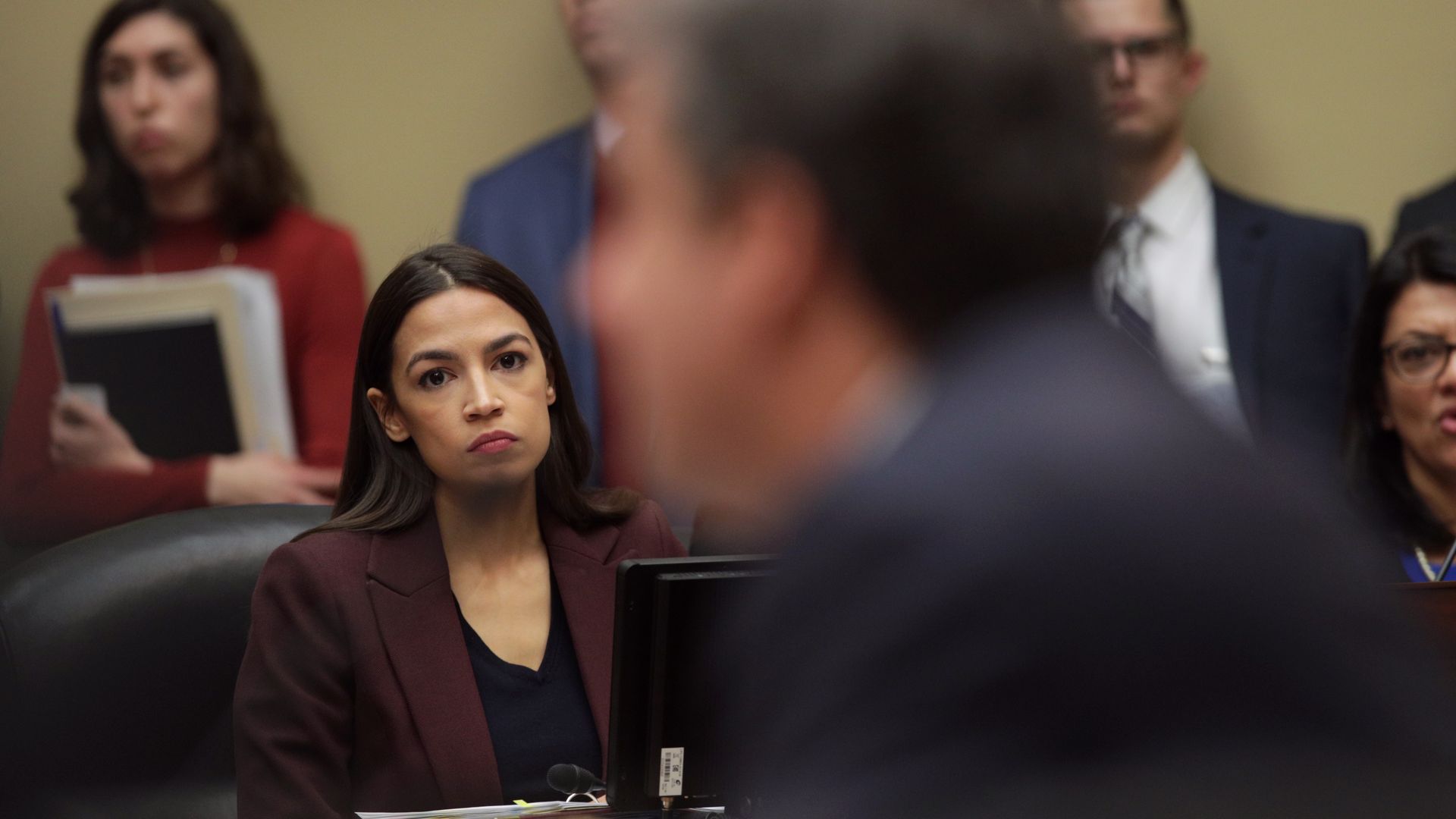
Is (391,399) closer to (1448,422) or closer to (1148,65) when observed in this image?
(1448,422)

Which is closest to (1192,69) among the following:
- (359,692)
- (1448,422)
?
(1448,422)

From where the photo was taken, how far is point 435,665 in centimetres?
208

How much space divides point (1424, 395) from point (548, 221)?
6.03 feet

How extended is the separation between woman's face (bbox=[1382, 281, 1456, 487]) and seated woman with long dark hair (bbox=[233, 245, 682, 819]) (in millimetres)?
1428

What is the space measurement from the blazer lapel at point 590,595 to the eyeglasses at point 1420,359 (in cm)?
148

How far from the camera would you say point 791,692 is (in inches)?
33.2

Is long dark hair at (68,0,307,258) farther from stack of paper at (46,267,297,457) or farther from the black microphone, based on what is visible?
the black microphone

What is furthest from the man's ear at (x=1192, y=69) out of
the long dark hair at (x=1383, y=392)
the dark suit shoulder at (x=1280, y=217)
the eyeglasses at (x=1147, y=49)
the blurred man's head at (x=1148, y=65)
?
the long dark hair at (x=1383, y=392)

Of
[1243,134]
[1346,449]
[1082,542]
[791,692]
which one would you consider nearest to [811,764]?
[791,692]

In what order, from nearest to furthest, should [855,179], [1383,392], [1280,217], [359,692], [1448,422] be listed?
1. [855,179]
2. [359,692]
3. [1448,422]
4. [1383,392]
5. [1280,217]

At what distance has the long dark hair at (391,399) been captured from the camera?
221 centimetres

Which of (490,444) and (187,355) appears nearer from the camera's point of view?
(490,444)

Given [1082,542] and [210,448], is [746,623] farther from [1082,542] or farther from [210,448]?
[210,448]

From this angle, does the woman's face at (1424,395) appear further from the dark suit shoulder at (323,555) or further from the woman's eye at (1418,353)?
the dark suit shoulder at (323,555)
